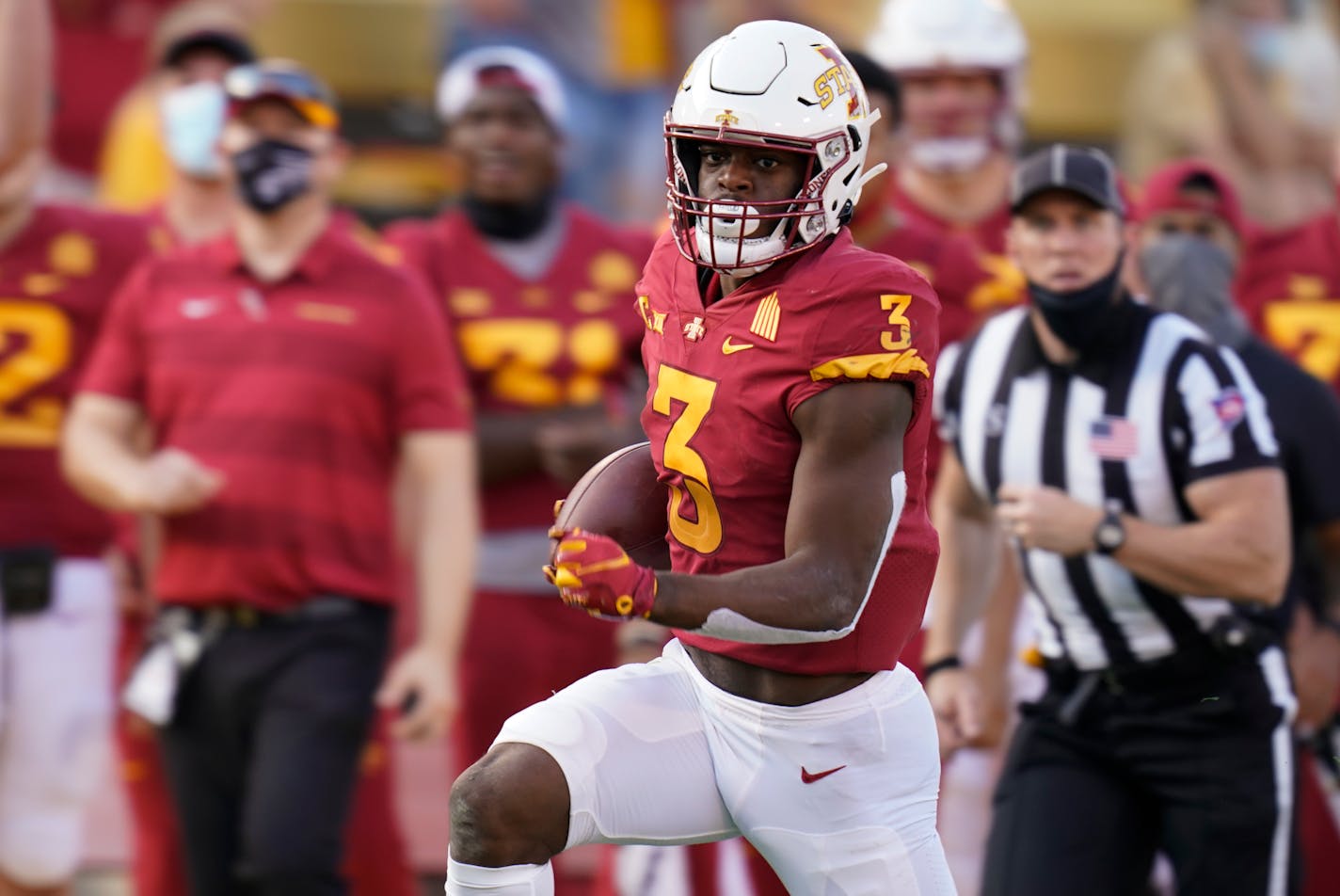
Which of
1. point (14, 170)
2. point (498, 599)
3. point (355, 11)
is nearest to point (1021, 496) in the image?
point (498, 599)

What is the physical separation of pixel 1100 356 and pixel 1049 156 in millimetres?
441

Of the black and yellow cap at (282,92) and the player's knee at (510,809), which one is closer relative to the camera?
the player's knee at (510,809)

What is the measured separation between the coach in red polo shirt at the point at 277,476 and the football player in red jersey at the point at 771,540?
1698mm

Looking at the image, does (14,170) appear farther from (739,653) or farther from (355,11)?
(355,11)

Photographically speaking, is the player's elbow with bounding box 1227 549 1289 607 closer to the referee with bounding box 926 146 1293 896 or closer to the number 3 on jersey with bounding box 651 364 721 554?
the referee with bounding box 926 146 1293 896

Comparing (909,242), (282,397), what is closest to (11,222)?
(282,397)

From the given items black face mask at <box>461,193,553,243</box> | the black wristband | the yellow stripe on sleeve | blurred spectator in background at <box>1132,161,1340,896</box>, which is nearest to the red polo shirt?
black face mask at <box>461,193,553,243</box>

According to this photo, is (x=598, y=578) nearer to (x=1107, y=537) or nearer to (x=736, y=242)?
(x=736, y=242)

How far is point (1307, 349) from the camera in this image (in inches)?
262

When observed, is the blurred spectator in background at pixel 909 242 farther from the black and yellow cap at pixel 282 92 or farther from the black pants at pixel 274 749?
the black pants at pixel 274 749

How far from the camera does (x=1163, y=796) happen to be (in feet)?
16.1

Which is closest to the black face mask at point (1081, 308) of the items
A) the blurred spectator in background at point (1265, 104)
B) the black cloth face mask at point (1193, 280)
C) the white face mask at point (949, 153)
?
the black cloth face mask at point (1193, 280)

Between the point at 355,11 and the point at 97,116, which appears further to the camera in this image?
the point at 355,11

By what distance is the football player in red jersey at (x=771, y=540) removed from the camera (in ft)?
12.3
